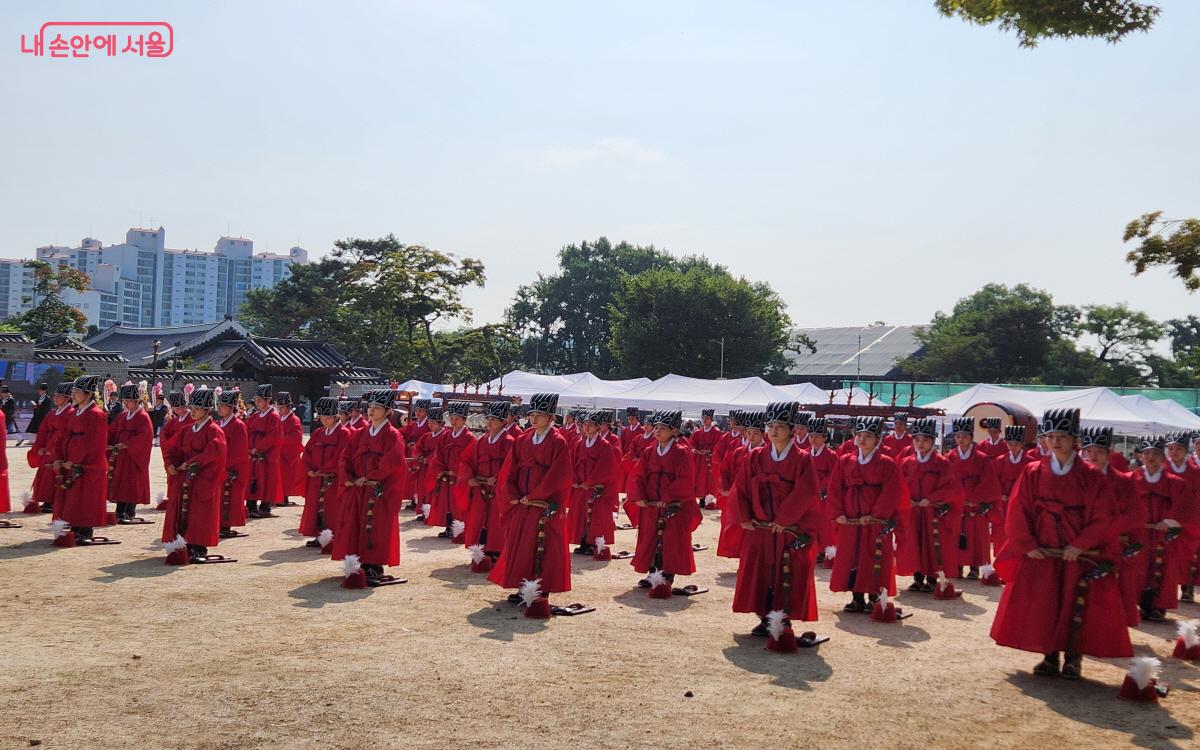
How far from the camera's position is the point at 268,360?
32.5 m

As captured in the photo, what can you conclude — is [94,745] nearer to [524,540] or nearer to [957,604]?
[524,540]

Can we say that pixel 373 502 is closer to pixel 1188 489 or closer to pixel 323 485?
pixel 323 485

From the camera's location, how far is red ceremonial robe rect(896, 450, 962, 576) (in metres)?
11.2

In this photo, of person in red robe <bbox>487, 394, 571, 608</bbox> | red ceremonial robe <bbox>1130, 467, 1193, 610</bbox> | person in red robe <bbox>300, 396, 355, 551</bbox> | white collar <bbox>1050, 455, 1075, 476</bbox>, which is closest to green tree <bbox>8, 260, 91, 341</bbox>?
person in red robe <bbox>300, 396, 355, 551</bbox>

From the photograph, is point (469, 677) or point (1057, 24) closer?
point (469, 677)

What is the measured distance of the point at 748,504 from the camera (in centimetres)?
866

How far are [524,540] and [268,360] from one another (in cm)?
2552

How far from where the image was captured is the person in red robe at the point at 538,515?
9336 millimetres

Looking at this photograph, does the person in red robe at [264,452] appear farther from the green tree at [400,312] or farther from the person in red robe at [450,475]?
the green tree at [400,312]

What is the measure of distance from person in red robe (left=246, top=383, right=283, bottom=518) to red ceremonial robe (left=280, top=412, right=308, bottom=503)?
0.93 feet

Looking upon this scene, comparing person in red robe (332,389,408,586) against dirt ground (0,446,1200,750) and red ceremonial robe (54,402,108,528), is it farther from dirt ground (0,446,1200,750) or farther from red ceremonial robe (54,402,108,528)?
red ceremonial robe (54,402,108,528)

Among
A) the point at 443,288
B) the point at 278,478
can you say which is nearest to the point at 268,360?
the point at 443,288

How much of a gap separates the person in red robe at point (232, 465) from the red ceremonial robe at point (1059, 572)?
996cm

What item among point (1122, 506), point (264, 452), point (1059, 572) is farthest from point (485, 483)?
point (1122, 506)
